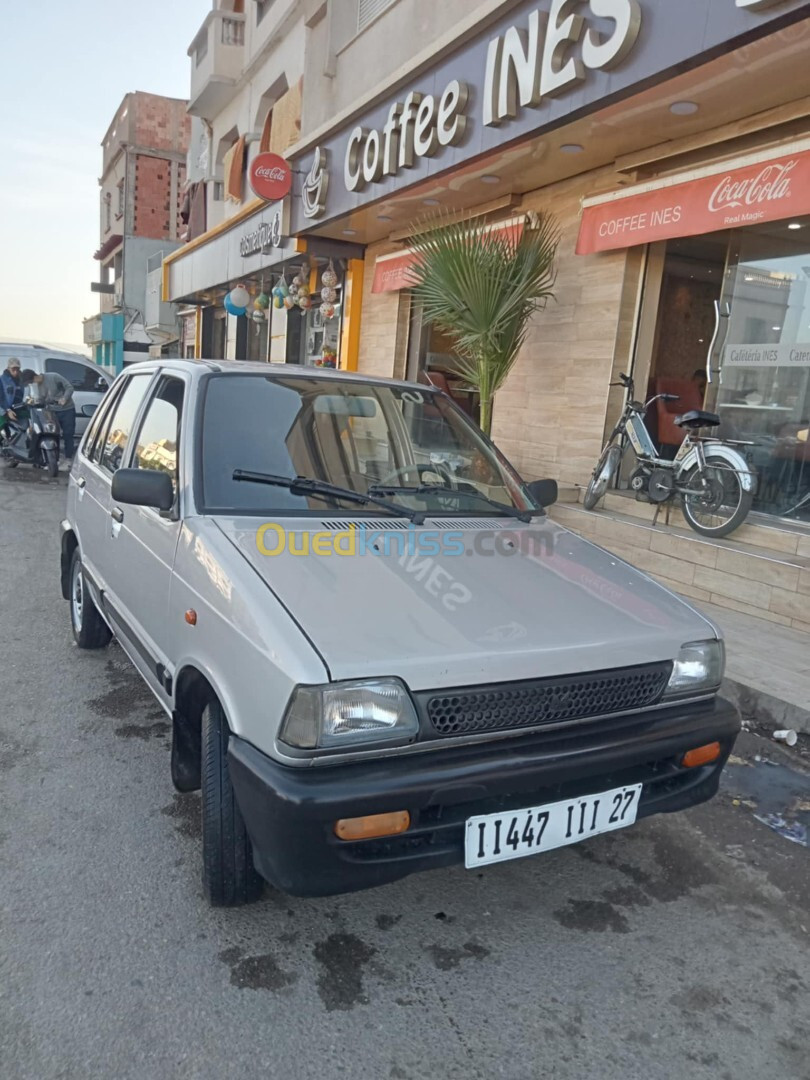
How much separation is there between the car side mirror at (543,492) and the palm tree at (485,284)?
12.8 feet

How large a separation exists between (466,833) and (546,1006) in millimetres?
510

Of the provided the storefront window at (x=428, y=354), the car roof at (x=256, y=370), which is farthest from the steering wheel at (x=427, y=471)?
the storefront window at (x=428, y=354)

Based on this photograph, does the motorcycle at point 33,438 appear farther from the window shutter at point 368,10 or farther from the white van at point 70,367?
the window shutter at point 368,10

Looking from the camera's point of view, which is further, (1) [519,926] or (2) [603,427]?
(2) [603,427]

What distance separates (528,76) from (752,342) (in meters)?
2.89

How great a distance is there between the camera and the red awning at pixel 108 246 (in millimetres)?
37838

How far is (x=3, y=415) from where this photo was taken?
1252cm

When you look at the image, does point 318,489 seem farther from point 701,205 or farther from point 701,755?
point 701,205

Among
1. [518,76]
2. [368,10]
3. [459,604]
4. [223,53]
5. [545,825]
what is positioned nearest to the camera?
[545,825]

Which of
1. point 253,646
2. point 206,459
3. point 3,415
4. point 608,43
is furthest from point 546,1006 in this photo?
point 3,415

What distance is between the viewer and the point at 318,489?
287 centimetres

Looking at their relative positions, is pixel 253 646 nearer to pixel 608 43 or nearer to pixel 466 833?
pixel 466 833

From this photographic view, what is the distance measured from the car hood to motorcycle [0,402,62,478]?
1030cm

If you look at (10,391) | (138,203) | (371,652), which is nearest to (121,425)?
(371,652)
